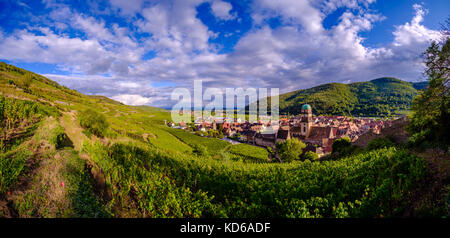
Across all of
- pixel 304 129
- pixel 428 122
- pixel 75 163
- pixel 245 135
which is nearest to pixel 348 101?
pixel 304 129

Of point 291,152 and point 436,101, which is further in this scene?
point 291,152

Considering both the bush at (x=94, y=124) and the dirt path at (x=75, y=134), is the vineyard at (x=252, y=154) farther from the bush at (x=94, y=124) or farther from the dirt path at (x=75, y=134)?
the dirt path at (x=75, y=134)

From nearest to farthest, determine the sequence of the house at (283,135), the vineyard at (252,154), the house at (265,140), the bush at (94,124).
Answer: the bush at (94,124) < the vineyard at (252,154) < the house at (283,135) < the house at (265,140)

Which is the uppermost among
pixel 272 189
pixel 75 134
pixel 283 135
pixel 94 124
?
pixel 94 124

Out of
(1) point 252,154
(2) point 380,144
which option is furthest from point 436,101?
(1) point 252,154

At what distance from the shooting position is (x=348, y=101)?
629 feet

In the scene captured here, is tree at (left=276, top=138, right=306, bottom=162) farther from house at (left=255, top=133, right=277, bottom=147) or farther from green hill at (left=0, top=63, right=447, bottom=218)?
green hill at (left=0, top=63, right=447, bottom=218)

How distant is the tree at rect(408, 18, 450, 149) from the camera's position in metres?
7.58

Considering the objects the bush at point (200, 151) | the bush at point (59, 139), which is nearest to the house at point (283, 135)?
the bush at point (200, 151)

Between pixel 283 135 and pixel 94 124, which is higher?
pixel 94 124

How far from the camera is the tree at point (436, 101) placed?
7.58 meters

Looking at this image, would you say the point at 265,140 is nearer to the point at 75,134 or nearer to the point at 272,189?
the point at 75,134

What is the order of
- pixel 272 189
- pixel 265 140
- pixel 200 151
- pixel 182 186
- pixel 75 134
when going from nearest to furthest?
pixel 272 189, pixel 182 186, pixel 75 134, pixel 200 151, pixel 265 140

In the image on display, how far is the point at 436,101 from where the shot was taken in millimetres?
8383
